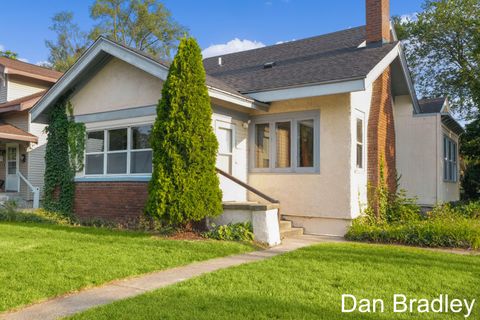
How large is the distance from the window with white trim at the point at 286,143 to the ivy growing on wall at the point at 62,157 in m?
5.04

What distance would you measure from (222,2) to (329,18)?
6.76m

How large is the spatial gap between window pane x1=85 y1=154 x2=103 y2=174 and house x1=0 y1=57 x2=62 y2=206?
6578 mm

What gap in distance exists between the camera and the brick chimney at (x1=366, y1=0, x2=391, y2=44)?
1172 centimetres

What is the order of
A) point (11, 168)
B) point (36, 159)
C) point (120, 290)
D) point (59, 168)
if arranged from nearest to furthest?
point (120, 290), point (59, 168), point (36, 159), point (11, 168)

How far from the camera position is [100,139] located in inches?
454

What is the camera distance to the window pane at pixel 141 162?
10406 millimetres

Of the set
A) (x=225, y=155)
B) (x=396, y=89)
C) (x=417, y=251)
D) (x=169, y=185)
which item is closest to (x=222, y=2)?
(x=396, y=89)

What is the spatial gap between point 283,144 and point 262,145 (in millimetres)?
604

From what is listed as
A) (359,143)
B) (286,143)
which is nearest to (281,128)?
(286,143)

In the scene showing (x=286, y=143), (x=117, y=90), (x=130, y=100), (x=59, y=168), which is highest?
(x=117, y=90)

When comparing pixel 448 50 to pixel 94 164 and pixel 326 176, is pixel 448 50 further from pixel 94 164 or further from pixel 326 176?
pixel 94 164

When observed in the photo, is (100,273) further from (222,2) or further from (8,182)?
(222,2)

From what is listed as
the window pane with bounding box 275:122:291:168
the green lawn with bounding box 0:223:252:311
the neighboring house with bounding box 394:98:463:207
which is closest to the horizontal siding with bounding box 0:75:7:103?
the green lawn with bounding box 0:223:252:311

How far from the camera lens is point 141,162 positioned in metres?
10.6
